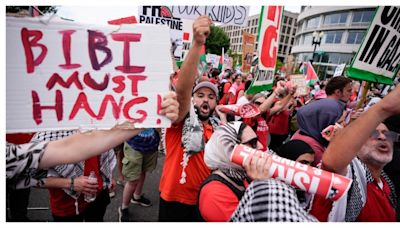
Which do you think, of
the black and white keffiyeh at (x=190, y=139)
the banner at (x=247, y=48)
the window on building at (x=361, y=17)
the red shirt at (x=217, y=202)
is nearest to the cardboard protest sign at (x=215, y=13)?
the banner at (x=247, y=48)

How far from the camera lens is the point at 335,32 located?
4725cm

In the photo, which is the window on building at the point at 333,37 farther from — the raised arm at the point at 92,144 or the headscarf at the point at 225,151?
the raised arm at the point at 92,144

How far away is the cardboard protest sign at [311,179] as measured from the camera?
1.06 metres

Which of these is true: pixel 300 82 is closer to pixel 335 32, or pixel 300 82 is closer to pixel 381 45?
pixel 381 45

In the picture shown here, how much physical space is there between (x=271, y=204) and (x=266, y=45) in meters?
1.65

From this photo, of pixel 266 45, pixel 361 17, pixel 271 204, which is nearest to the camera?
pixel 271 204

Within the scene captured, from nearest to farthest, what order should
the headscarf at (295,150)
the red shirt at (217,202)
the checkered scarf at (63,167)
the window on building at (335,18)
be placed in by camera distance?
the red shirt at (217,202) < the checkered scarf at (63,167) < the headscarf at (295,150) < the window on building at (335,18)

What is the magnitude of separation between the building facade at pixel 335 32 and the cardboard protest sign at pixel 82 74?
43806 mm

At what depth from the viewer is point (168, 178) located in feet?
6.77

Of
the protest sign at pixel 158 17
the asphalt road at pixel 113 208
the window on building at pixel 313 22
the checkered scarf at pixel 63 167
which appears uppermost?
the window on building at pixel 313 22

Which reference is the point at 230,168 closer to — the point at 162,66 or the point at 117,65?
the point at 162,66

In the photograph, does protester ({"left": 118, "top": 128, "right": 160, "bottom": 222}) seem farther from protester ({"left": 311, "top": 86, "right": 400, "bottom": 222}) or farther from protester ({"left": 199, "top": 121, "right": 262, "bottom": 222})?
protester ({"left": 311, "top": 86, "right": 400, "bottom": 222})

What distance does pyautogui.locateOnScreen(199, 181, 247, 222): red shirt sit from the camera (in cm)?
134

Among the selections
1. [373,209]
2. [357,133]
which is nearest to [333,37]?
[373,209]
